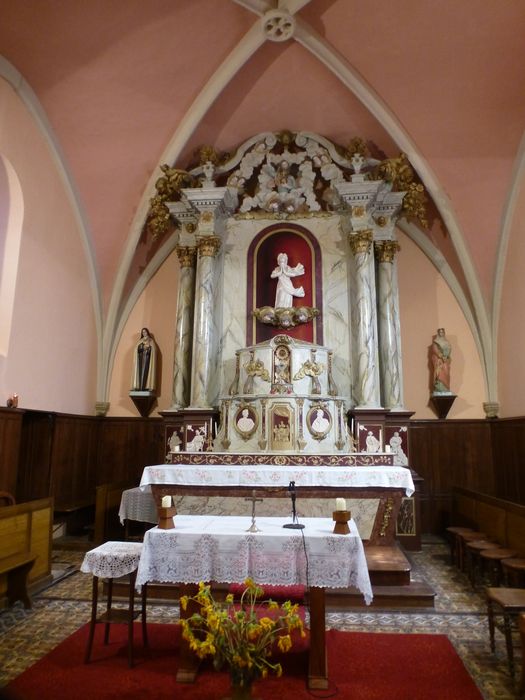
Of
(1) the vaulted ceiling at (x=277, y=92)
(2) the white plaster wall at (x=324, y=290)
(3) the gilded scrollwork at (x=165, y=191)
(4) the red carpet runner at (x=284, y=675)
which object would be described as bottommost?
(4) the red carpet runner at (x=284, y=675)

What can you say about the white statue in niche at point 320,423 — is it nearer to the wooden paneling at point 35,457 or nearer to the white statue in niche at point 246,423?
the white statue in niche at point 246,423

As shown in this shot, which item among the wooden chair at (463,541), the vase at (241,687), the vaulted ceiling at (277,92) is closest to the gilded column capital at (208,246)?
the vaulted ceiling at (277,92)

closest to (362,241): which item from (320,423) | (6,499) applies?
(320,423)

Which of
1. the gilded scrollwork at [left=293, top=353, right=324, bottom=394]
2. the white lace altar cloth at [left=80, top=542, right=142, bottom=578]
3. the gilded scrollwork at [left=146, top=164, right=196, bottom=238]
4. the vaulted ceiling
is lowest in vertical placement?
the white lace altar cloth at [left=80, top=542, right=142, bottom=578]

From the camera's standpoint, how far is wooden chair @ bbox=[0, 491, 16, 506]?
21.6 ft

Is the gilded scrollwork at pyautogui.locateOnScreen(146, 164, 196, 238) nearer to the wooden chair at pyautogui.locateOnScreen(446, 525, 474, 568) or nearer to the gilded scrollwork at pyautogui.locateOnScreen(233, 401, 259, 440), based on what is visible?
the gilded scrollwork at pyautogui.locateOnScreen(233, 401, 259, 440)

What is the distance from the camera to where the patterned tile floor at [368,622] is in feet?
14.5

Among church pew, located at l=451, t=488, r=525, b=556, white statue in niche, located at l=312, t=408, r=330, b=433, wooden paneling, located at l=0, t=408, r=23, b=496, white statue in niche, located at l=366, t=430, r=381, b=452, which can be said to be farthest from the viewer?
white statue in niche, located at l=366, t=430, r=381, b=452

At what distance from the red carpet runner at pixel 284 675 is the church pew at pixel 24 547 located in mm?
1224

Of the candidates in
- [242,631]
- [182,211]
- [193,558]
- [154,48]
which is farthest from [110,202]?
[242,631]

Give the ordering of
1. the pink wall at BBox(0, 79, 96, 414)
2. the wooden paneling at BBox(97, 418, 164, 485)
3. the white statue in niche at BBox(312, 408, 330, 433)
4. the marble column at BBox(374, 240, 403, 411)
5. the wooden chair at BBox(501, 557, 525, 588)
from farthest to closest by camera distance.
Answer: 1. the wooden paneling at BBox(97, 418, 164, 485)
2. the marble column at BBox(374, 240, 403, 411)
3. the white statue in niche at BBox(312, 408, 330, 433)
4. the pink wall at BBox(0, 79, 96, 414)
5. the wooden chair at BBox(501, 557, 525, 588)

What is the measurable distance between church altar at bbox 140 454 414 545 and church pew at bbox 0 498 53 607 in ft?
4.32

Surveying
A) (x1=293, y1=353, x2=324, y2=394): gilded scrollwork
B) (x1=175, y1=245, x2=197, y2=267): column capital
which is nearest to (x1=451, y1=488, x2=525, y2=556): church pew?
(x1=293, y1=353, x2=324, y2=394): gilded scrollwork

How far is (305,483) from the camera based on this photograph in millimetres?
6871
